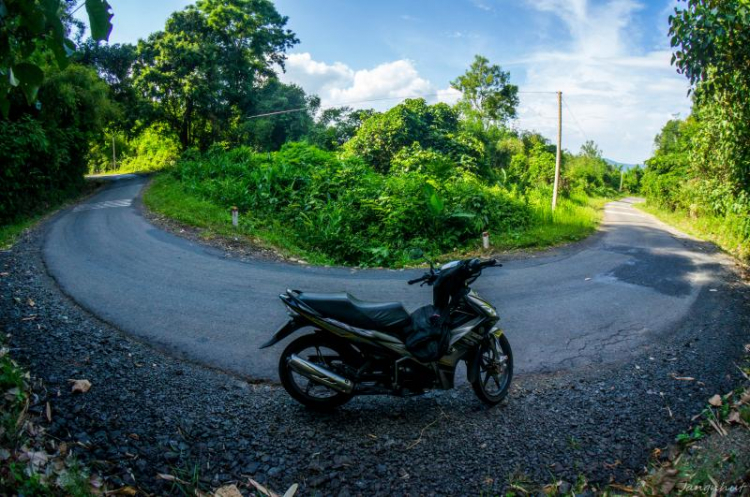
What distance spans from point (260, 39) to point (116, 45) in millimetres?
7494

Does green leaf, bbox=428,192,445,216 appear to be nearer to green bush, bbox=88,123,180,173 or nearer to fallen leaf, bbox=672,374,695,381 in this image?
fallen leaf, bbox=672,374,695,381

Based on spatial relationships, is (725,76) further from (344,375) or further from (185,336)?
(185,336)

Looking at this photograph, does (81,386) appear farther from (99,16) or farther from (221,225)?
(221,225)

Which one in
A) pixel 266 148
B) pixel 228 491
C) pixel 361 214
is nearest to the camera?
pixel 228 491

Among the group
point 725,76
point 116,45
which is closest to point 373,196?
point 725,76

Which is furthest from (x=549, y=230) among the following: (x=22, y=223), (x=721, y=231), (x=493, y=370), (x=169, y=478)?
(x=22, y=223)

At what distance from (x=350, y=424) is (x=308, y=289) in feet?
13.1

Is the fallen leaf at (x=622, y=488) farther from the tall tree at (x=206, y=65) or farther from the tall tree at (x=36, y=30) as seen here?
the tall tree at (x=206, y=65)

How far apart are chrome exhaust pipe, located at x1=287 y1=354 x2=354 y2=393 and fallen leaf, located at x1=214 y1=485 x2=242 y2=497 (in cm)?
92

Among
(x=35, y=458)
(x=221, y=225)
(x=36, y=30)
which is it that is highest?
(x=36, y=30)

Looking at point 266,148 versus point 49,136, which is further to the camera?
point 266,148

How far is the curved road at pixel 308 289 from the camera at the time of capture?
532 cm

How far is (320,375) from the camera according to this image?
141 inches

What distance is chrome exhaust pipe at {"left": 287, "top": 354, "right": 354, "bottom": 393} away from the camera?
359cm
